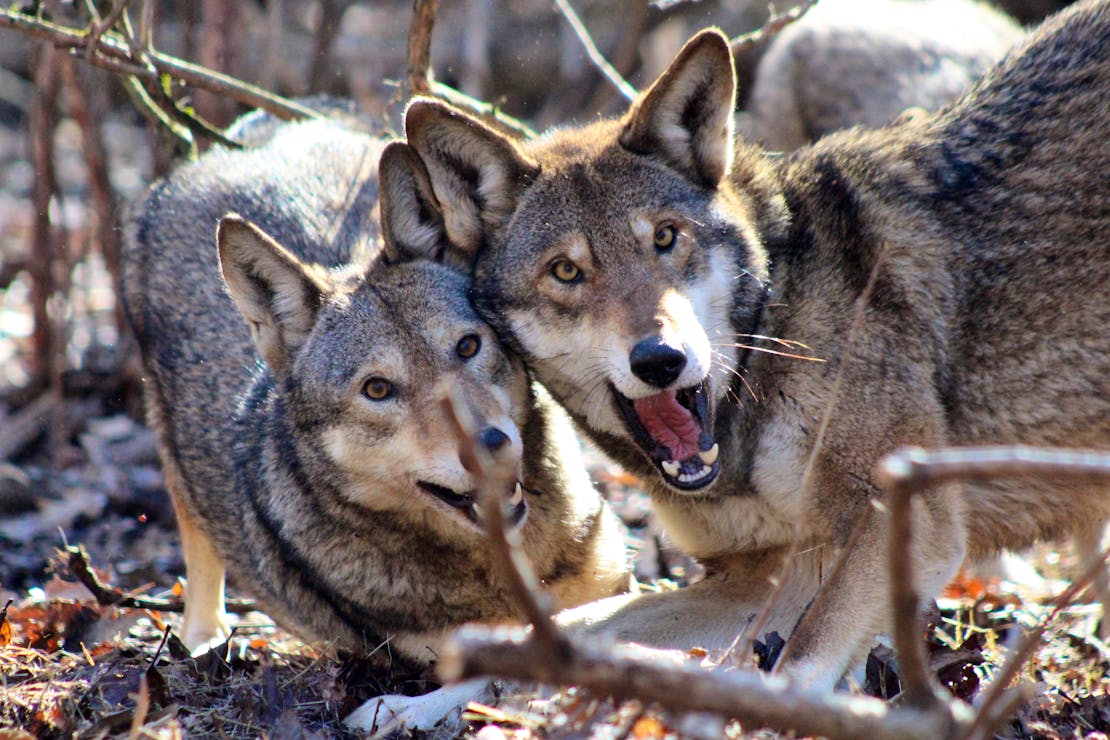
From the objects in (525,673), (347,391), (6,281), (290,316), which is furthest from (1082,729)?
(6,281)

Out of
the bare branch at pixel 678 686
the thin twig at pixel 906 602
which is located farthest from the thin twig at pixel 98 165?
the thin twig at pixel 906 602

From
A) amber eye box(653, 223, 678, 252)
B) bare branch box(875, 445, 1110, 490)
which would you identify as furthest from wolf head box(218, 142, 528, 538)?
bare branch box(875, 445, 1110, 490)

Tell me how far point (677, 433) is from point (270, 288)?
1.77m

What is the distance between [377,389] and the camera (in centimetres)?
425

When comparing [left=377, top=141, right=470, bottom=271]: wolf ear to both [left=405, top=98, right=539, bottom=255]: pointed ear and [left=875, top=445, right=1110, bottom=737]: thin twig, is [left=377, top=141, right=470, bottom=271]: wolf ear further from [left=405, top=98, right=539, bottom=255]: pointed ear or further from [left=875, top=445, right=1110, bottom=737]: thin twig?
[left=875, top=445, right=1110, bottom=737]: thin twig

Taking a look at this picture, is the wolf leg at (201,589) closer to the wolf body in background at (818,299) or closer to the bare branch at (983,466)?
the wolf body in background at (818,299)

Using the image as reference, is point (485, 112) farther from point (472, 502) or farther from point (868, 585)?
point (868, 585)

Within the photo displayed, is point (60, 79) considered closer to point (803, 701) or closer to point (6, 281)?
point (6, 281)

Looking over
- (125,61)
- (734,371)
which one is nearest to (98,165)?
(125,61)

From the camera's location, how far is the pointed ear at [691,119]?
420 centimetres

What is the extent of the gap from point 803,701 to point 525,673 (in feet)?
1.83

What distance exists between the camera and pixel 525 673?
214 centimetres

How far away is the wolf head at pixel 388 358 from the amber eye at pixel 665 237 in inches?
28.0

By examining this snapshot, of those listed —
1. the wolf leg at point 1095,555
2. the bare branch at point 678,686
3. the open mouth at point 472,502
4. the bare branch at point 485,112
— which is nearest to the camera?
the bare branch at point 678,686
